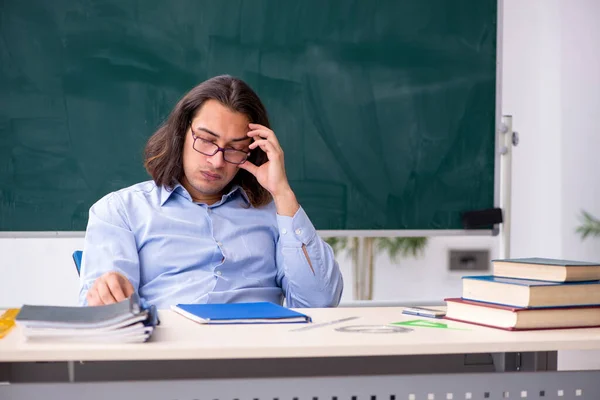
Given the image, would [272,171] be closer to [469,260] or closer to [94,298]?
[94,298]

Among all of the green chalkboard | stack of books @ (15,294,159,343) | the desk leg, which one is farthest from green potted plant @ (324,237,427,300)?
stack of books @ (15,294,159,343)

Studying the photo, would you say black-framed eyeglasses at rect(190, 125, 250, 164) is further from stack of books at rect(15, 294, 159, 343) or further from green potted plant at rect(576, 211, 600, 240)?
green potted plant at rect(576, 211, 600, 240)

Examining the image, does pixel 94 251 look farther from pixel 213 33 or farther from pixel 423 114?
pixel 423 114

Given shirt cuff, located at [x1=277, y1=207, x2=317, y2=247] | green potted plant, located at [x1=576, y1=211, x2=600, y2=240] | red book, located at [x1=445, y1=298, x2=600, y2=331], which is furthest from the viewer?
green potted plant, located at [x1=576, y1=211, x2=600, y2=240]

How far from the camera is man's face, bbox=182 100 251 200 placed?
7.26 feet

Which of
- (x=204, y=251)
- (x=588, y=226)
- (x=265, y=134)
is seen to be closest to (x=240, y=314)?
(x=204, y=251)

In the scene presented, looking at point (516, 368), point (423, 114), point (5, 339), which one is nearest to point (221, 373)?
point (5, 339)

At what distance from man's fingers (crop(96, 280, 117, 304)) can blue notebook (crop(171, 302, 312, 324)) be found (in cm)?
15

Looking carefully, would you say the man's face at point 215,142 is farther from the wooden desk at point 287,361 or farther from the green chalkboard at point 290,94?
the green chalkboard at point 290,94

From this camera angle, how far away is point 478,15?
342 cm

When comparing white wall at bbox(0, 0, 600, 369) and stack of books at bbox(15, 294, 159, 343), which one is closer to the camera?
stack of books at bbox(15, 294, 159, 343)

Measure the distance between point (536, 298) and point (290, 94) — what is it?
1941mm

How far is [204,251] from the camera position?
2227 millimetres

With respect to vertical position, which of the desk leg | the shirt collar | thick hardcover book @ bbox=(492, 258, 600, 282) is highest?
the shirt collar
